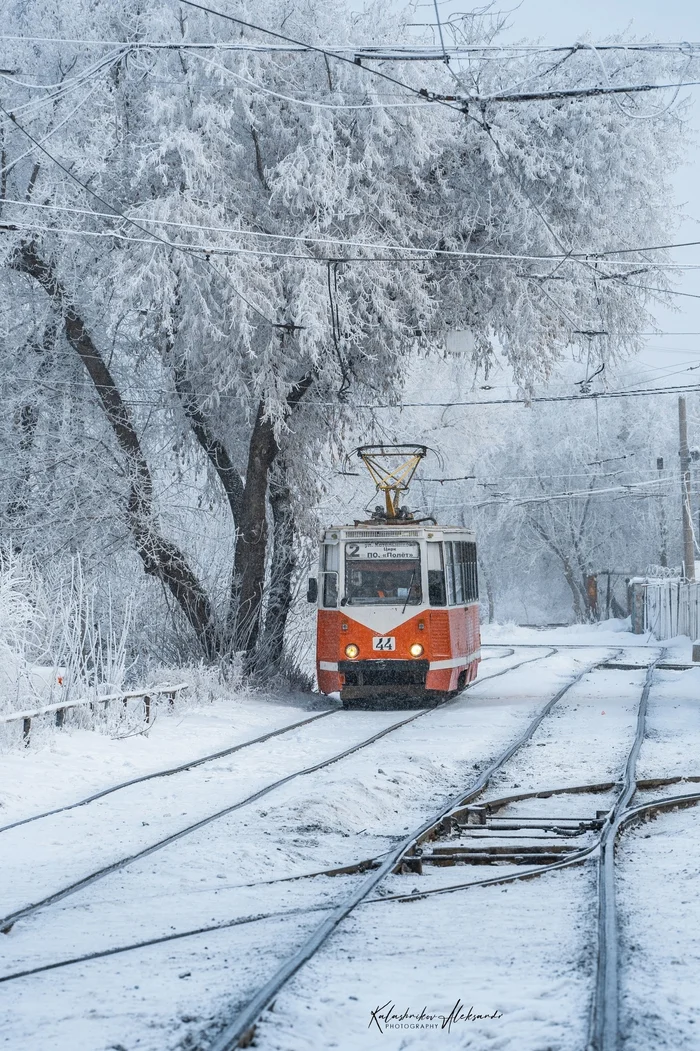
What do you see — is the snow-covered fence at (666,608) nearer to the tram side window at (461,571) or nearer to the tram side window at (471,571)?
the tram side window at (471,571)

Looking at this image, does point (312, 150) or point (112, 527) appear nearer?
point (312, 150)

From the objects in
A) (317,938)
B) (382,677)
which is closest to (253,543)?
(382,677)

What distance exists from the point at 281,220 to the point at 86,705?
8822mm

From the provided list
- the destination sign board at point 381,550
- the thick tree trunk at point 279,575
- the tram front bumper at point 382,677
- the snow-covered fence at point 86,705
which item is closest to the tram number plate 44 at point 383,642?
the tram front bumper at point 382,677

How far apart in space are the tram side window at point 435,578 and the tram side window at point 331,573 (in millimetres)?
1459

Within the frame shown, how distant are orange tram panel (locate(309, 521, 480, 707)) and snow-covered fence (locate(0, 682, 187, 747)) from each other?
2857 millimetres

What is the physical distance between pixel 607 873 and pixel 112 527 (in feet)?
52.1

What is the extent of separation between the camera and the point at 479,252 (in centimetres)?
2294

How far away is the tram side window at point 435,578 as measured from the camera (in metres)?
21.6

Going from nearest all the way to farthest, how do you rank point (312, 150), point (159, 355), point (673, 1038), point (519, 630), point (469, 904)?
1. point (673, 1038)
2. point (469, 904)
3. point (312, 150)
4. point (159, 355)
5. point (519, 630)

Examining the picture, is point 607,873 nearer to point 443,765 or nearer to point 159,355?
point 443,765

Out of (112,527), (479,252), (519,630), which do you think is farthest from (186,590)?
(519,630)

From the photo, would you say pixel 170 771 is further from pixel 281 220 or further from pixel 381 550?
pixel 281 220

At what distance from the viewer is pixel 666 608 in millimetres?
48406
